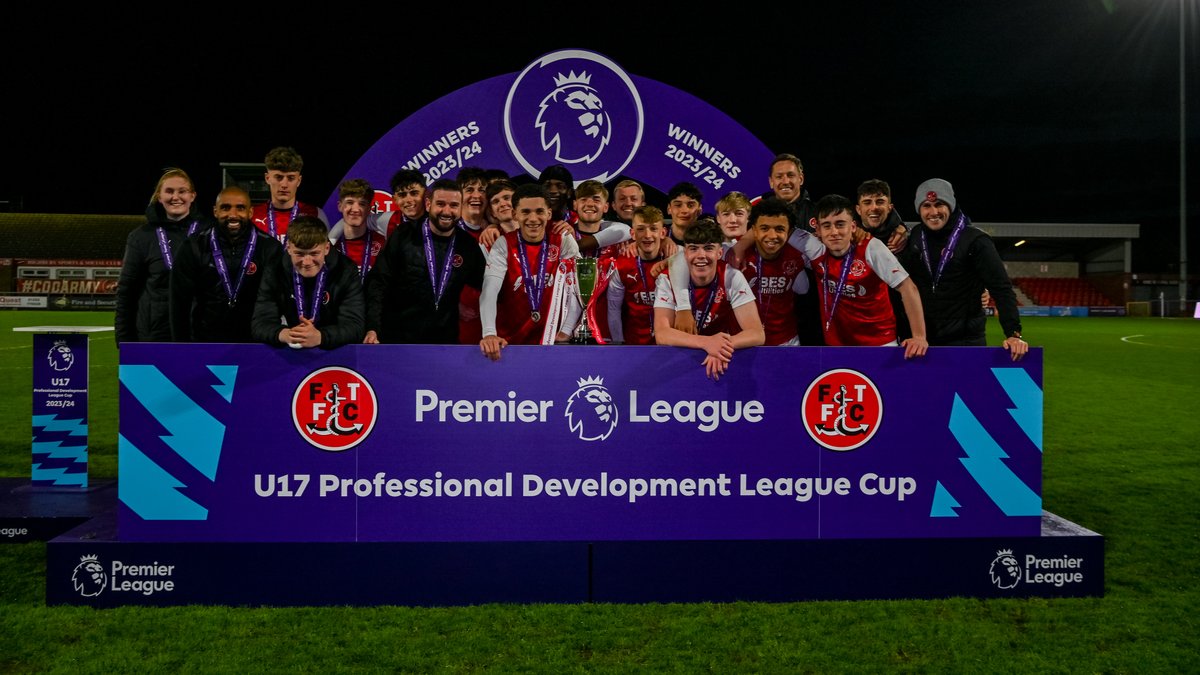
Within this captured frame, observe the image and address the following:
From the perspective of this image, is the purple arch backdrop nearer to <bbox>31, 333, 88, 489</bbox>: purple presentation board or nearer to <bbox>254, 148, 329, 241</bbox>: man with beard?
<bbox>254, 148, 329, 241</bbox>: man with beard

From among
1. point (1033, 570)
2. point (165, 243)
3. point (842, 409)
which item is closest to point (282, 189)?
point (165, 243)

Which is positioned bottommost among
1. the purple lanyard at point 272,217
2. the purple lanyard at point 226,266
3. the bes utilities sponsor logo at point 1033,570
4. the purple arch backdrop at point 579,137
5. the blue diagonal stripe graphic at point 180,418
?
the bes utilities sponsor logo at point 1033,570

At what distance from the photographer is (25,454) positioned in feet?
24.6

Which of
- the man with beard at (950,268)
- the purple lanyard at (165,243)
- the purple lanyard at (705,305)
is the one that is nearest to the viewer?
the purple lanyard at (705,305)

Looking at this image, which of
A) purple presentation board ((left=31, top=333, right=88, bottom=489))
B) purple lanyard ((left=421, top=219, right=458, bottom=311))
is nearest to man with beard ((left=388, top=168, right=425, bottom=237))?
purple lanyard ((left=421, top=219, right=458, bottom=311))

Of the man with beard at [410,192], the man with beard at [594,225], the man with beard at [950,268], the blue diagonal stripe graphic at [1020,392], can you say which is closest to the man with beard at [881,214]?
the man with beard at [950,268]

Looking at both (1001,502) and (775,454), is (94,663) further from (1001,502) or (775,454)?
(1001,502)

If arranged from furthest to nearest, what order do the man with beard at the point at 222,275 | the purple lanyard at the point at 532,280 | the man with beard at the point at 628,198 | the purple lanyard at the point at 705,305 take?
the man with beard at the point at 628,198 → the purple lanyard at the point at 532,280 → the man with beard at the point at 222,275 → the purple lanyard at the point at 705,305

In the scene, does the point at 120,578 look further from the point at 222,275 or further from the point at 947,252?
the point at 947,252

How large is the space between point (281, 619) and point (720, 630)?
1.91m

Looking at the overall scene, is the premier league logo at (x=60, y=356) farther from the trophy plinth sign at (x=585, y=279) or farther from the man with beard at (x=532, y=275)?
the trophy plinth sign at (x=585, y=279)

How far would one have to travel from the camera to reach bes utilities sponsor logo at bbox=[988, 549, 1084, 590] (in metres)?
4.07

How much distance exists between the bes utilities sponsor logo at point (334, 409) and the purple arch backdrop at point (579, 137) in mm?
3707

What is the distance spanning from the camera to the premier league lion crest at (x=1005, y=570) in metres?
4.07
